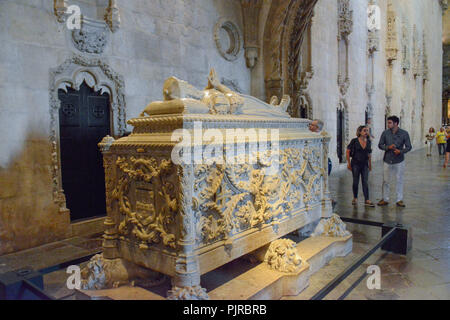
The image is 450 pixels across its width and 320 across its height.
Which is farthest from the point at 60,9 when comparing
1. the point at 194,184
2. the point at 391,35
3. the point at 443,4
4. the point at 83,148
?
the point at 443,4

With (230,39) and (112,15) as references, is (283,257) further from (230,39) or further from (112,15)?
(230,39)

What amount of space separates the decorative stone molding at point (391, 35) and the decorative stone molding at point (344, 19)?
4.58 m

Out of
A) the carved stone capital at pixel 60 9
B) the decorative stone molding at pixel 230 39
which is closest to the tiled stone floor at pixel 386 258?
the carved stone capital at pixel 60 9

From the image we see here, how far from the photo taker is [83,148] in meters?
4.61

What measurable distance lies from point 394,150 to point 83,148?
442 cm

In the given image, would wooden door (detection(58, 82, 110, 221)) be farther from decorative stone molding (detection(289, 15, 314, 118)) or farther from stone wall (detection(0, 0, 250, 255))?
decorative stone molding (detection(289, 15, 314, 118))

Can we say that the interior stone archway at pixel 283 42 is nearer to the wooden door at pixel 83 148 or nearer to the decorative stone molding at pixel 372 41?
the wooden door at pixel 83 148

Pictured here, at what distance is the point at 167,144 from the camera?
225cm

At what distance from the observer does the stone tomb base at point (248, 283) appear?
7.91ft

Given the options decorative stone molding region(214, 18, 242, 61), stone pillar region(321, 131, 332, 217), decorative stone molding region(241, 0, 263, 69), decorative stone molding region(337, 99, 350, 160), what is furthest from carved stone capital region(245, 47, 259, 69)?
decorative stone molding region(337, 99, 350, 160)

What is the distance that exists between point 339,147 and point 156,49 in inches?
288

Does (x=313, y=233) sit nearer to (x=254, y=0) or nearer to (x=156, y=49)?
(x=156, y=49)

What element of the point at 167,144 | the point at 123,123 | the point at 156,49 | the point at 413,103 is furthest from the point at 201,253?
the point at 413,103

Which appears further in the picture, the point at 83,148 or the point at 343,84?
the point at 343,84
